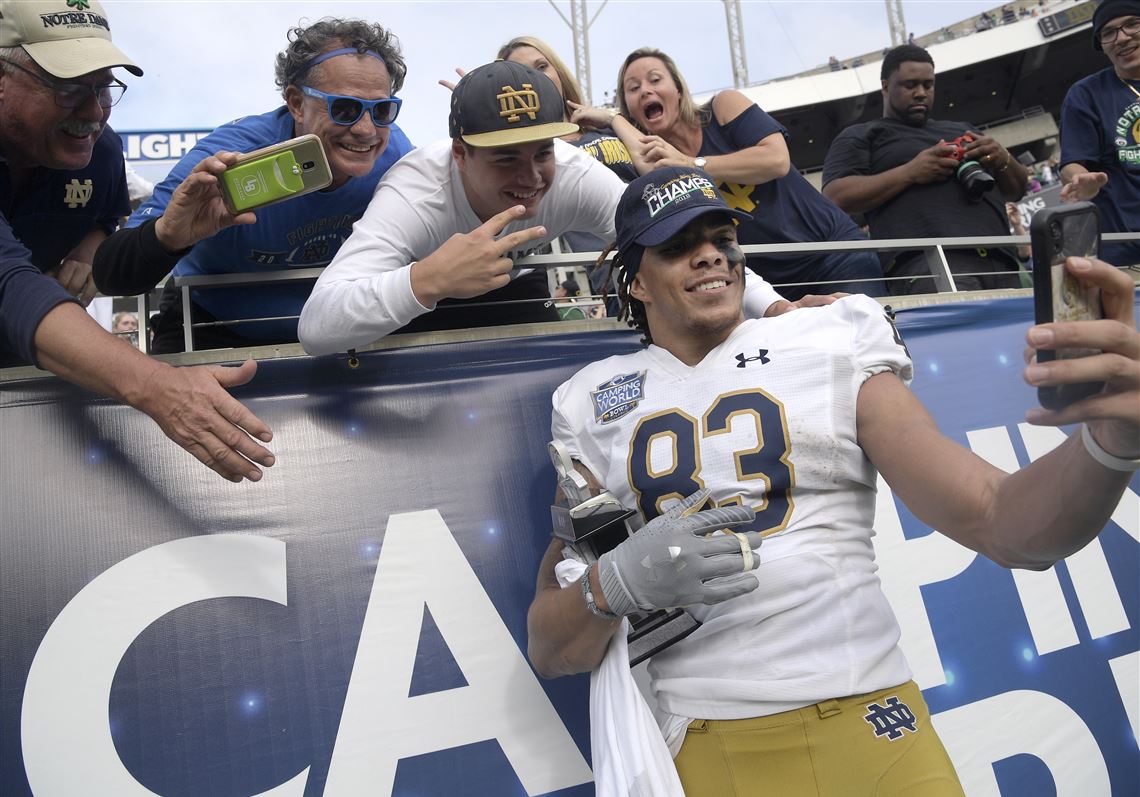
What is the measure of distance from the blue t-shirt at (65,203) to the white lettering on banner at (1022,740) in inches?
108

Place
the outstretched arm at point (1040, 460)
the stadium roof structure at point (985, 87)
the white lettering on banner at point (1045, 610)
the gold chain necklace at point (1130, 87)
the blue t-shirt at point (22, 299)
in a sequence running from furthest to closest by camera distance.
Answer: the stadium roof structure at point (985, 87) < the gold chain necklace at point (1130, 87) < the white lettering on banner at point (1045, 610) < the blue t-shirt at point (22, 299) < the outstretched arm at point (1040, 460)

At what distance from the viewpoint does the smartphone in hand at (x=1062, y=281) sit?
3.98 feet

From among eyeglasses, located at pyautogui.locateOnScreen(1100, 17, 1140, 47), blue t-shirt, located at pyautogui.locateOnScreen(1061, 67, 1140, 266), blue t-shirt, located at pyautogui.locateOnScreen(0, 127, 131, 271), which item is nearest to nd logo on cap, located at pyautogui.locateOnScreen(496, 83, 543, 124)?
blue t-shirt, located at pyautogui.locateOnScreen(0, 127, 131, 271)

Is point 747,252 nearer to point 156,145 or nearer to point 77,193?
point 77,193

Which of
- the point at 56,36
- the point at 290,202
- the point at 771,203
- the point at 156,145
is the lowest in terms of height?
the point at 771,203

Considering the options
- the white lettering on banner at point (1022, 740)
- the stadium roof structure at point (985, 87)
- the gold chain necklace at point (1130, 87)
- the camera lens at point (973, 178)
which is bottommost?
the white lettering on banner at point (1022, 740)

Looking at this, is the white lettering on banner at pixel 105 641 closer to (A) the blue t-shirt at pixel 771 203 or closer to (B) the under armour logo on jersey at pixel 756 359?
(B) the under armour logo on jersey at pixel 756 359

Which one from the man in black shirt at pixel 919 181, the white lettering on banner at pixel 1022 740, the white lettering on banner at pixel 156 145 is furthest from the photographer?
the white lettering on banner at pixel 156 145

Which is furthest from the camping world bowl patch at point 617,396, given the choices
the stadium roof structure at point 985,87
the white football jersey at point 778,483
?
the stadium roof structure at point 985,87

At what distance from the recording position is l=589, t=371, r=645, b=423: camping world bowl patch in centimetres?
197

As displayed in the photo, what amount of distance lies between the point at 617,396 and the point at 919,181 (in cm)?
242

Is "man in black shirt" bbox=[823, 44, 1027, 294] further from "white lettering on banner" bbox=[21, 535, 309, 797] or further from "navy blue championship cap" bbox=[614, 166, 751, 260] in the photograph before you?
"white lettering on banner" bbox=[21, 535, 309, 797]

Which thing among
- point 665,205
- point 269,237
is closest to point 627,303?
point 665,205

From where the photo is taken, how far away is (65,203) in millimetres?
2445
